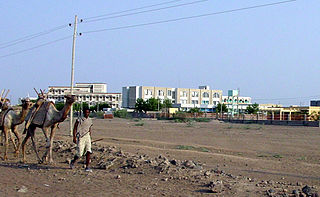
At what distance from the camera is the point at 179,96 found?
149m

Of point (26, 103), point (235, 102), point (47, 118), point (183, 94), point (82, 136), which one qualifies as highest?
point (183, 94)

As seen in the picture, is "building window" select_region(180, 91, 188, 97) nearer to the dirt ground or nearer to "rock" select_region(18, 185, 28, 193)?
the dirt ground

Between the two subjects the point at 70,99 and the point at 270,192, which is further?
the point at 70,99

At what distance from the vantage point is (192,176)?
11.8 meters

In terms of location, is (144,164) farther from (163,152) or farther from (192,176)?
(163,152)

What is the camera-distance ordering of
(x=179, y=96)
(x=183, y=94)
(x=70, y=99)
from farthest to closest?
(x=183, y=94), (x=179, y=96), (x=70, y=99)

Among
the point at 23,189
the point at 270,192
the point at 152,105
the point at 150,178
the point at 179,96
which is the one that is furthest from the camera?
the point at 179,96

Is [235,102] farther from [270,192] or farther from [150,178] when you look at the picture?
[270,192]

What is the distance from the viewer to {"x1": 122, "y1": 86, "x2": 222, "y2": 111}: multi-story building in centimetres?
14338

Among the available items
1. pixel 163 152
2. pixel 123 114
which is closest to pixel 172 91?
pixel 123 114

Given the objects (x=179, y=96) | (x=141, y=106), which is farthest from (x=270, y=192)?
(x=179, y=96)

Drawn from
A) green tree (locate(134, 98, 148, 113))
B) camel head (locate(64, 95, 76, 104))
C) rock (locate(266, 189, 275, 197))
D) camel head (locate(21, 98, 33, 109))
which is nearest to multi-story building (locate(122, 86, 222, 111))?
green tree (locate(134, 98, 148, 113))

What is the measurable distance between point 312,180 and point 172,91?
136232 millimetres

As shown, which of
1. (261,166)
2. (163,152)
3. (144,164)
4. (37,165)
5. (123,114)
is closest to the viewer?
(144,164)
